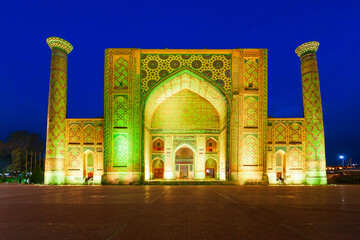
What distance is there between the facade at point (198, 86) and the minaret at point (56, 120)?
5 centimetres

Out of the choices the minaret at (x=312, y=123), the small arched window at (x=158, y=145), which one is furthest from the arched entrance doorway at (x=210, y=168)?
the minaret at (x=312, y=123)

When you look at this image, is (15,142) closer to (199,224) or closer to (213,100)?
(213,100)

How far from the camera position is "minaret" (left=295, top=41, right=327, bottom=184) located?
15523mm

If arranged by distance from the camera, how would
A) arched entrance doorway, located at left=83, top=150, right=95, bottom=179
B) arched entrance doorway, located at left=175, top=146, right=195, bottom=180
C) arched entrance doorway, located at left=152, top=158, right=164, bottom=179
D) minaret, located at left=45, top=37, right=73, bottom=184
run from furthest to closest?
arched entrance doorway, located at left=175, top=146, right=195, bottom=180
arched entrance doorway, located at left=152, top=158, right=164, bottom=179
arched entrance doorway, located at left=83, top=150, right=95, bottom=179
minaret, located at left=45, top=37, right=73, bottom=184

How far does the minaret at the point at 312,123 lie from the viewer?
1552 cm

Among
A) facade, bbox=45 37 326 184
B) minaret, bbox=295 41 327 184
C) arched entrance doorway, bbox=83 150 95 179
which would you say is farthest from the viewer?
arched entrance doorway, bbox=83 150 95 179

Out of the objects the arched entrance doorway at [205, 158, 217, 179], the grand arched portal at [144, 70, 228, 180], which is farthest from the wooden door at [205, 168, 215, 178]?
the grand arched portal at [144, 70, 228, 180]

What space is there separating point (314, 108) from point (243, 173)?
4.88 metres

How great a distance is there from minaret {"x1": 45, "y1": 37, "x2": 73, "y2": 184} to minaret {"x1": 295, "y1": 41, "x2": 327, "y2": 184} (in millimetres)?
12133

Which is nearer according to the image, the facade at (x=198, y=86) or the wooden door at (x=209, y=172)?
the facade at (x=198, y=86)

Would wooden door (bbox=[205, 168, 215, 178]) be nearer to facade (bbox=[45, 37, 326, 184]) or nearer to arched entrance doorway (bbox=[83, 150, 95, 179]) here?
facade (bbox=[45, 37, 326, 184])

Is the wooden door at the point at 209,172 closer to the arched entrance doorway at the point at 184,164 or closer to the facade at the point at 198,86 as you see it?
the arched entrance doorway at the point at 184,164

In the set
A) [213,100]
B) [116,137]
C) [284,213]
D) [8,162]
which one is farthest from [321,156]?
[8,162]

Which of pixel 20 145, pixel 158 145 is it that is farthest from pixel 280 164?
pixel 20 145
